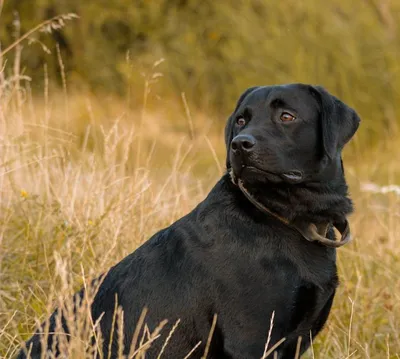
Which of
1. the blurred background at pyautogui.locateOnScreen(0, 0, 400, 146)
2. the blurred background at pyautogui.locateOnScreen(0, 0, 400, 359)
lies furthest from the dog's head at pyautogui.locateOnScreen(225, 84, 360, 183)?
the blurred background at pyautogui.locateOnScreen(0, 0, 400, 146)

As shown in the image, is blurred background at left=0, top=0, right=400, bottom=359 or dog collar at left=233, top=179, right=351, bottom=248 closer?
dog collar at left=233, top=179, right=351, bottom=248

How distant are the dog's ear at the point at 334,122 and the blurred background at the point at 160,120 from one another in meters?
1.01

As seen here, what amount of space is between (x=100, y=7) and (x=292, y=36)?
161 inches

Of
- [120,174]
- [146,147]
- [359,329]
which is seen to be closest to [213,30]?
[146,147]

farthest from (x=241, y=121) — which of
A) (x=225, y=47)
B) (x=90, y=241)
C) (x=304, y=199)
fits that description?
(x=225, y=47)

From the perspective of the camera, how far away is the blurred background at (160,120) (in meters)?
4.52

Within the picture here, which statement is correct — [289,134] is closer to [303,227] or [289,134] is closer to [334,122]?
[334,122]

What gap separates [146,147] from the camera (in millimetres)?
11797

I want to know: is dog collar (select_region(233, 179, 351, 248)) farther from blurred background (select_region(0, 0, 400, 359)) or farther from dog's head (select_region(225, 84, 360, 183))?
blurred background (select_region(0, 0, 400, 359))

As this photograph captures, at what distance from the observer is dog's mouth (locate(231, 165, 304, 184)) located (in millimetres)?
3434

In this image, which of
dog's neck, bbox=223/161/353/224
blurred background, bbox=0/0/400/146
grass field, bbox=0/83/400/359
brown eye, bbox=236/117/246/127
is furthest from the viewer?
blurred background, bbox=0/0/400/146

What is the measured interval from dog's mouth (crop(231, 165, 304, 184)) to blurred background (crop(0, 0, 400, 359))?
973mm

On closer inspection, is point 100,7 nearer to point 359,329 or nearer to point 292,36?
point 292,36

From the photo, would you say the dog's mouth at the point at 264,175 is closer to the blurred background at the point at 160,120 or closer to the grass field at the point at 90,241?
the grass field at the point at 90,241
